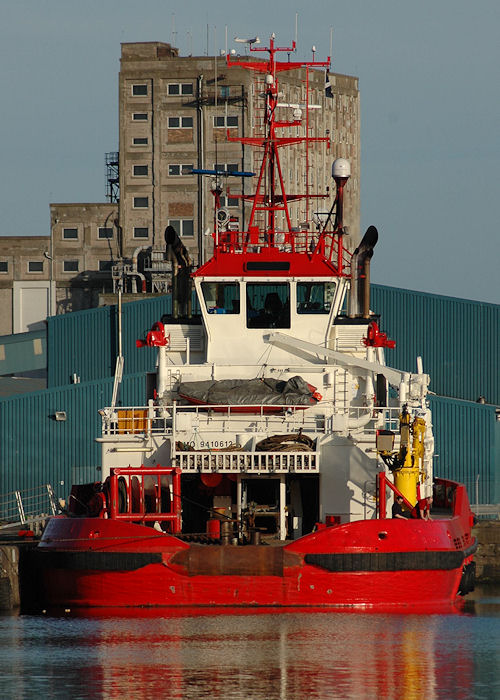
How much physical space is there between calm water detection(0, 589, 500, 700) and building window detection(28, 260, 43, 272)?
5065 centimetres

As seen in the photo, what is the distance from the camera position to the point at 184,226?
74.8 metres

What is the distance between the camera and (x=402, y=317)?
49719mm

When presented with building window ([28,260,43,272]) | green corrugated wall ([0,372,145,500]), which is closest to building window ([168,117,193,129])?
building window ([28,260,43,272])

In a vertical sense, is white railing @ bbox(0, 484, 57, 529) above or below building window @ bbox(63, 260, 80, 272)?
below

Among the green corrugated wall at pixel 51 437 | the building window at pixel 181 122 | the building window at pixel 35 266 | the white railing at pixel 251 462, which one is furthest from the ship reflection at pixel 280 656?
the building window at pixel 35 266

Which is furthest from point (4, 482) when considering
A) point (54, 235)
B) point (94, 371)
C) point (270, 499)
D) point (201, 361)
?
point (54, 235)

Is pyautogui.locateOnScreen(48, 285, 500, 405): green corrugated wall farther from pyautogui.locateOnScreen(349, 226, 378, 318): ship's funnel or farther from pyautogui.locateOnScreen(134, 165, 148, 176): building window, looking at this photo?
pyautogui.locateOnScreen(134, 165, 148, 176): building window

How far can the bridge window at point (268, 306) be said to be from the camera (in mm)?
30672

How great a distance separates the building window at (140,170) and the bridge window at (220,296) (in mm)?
44970

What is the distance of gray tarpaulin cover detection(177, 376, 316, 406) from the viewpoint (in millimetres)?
28047

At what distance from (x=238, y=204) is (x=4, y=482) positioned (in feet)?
119

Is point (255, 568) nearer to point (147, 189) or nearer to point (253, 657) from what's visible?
point (253, 657)

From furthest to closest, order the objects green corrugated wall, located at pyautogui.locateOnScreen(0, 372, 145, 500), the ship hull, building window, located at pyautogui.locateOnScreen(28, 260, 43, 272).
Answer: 1. building window, located at pyautogui.locateOnScreen(28, 260, 43, 272)
2. green corrugated wall, located at pyautogui.locateOnScreen(0, 372, 145, 500)
3. the ship hull

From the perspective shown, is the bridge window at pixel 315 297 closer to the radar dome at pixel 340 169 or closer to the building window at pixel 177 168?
the radar dome at pixel 340 169
